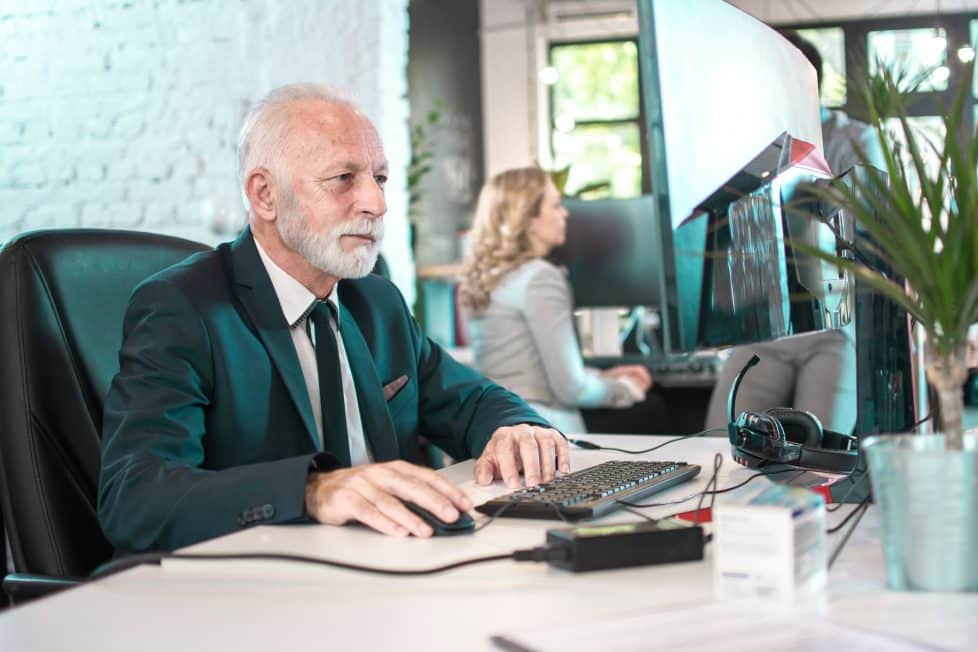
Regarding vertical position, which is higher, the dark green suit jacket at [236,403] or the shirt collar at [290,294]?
the shirt collar at [290,294]

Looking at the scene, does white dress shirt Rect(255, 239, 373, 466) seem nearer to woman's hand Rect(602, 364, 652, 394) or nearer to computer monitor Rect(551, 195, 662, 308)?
woman's hand Rect(602, 364, 652, 394)

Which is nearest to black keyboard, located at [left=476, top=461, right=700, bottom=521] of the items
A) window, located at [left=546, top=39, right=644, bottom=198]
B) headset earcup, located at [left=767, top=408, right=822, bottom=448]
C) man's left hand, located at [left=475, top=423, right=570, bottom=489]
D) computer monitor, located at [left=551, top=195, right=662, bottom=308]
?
man's left hand, located at [left=475, top=423, right=570, bottom=489]

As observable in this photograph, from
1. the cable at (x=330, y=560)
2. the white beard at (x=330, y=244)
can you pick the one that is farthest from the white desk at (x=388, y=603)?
the white beard at (x=330, y=244)

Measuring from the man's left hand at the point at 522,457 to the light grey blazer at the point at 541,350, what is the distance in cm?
168

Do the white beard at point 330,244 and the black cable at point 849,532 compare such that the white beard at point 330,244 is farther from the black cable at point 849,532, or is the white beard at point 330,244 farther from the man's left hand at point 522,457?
the black cable at point 849,532

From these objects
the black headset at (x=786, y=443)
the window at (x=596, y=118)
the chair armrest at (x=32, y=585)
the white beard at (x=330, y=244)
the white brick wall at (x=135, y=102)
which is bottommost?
the chair armrest at (x=32, y=585)

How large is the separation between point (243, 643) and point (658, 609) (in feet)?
0.88

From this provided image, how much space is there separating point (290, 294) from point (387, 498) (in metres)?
0.60

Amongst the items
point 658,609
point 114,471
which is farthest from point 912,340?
point 114,471

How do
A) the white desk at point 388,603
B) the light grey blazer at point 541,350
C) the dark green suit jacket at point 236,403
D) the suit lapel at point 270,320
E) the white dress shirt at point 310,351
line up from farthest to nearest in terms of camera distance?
the light grey blazer at point 541,350
the white dress shirt at point 310,351
the suit lapel at point 270,320
the dark green suit jacket at point 236,403
the white desk at point 388,603

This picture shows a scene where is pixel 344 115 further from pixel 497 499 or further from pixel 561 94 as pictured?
pixel 561 94

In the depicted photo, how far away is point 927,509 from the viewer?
735mm

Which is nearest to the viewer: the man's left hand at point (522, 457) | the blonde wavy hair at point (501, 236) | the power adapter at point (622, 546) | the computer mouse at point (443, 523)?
the power adapter at point (622, 546)

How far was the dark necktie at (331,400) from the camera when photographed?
4.65 ft
